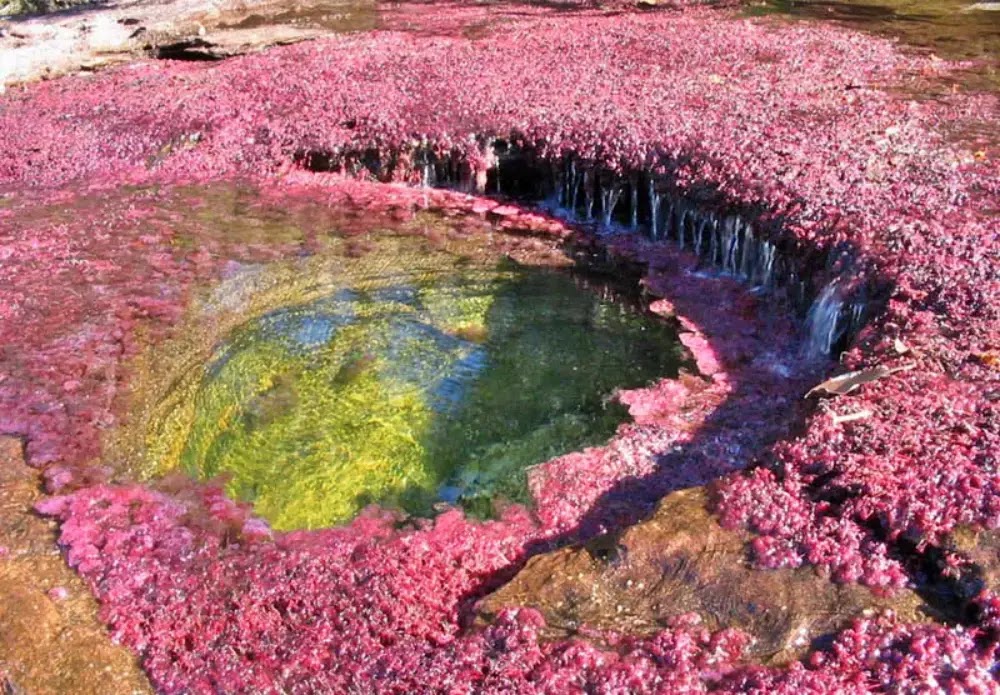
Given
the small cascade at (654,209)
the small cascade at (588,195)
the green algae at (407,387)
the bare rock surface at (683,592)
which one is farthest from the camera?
the small cascade at (588,195)

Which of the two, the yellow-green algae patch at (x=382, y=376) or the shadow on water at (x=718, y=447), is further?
the yellow-green algae patch at (x=382, y=376)

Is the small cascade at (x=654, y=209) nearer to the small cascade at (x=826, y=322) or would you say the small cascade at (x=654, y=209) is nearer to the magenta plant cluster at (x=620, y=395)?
the magenta plant cluster at (x=620, y=395)

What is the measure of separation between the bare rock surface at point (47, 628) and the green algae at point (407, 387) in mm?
1442

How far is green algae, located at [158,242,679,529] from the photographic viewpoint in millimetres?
7086

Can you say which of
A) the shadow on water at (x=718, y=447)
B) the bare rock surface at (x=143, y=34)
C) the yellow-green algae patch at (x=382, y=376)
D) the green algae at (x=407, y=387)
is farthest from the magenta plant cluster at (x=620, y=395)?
the bare rock surface at (x=143, y=34)

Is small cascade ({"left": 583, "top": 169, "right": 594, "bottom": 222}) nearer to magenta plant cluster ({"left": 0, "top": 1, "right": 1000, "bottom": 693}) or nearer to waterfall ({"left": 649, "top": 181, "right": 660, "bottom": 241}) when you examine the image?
magenta plant cluster ({"left": 0, "top": 1, "right": 1000, "bottom": 693})

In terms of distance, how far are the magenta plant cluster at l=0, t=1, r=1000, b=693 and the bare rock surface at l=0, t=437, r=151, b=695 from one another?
13cm

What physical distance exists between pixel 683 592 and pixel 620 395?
3090 millimetres

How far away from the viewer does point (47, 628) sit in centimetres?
505

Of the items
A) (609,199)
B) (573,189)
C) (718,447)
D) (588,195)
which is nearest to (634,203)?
(609,199)

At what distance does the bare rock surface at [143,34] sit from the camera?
1616 centimetres

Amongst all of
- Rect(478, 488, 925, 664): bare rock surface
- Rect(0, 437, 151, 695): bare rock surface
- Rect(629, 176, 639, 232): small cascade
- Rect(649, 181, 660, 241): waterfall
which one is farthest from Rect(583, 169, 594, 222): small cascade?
Rect(0, 437, 151, 695): bare rock surface

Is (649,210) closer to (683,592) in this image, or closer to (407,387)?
(407,387)

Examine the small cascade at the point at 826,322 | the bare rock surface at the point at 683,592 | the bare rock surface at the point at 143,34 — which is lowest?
the bare rock surface at the point at 683,592
